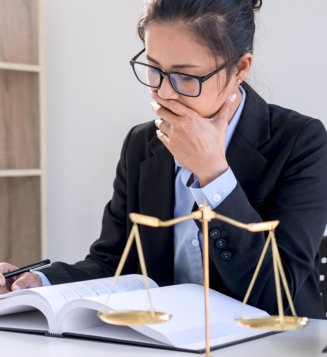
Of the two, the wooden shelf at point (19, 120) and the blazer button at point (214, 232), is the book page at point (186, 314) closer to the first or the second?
the blazer button at point (214, 232)

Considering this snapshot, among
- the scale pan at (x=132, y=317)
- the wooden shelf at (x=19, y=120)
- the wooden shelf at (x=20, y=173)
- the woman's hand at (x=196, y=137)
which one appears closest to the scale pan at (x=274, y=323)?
the scale pan at (x=132, y=317)

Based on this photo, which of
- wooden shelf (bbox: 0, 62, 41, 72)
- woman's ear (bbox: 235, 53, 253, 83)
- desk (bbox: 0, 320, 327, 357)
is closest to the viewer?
desk (bbox: 0, 320, 327, 357)

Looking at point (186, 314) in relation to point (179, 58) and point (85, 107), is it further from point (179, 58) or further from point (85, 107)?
point (85, 107)

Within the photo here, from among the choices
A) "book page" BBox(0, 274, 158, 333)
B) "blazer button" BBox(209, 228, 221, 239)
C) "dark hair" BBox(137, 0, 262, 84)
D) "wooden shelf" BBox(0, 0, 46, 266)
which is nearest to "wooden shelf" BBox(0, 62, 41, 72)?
"wooden shelf" BBox(0, 0, 46, 266)

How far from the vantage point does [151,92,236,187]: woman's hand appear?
1311 mm

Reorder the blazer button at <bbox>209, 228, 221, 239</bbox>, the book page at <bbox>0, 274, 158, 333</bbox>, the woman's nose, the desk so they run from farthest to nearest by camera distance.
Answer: the woman's nose < the blazer button at <bbox>209, 228, 221, 239</bbox> < the book page at <bbox>0, 274, 158, 333</bbox> < the desk

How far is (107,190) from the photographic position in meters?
3.24

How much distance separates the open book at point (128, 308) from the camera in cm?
103

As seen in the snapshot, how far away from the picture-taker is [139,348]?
3.37 ft

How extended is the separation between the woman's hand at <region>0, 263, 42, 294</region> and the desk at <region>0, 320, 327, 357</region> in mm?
309

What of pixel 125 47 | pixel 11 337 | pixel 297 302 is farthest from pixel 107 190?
pixel 11 337

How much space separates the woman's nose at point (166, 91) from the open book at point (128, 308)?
0.37 meters

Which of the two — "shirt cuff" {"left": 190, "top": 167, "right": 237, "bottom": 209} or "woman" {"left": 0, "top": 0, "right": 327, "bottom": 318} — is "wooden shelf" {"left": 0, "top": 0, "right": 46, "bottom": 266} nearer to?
"woman" {"left": 0, "top": 0, "right": 327, "bottom": 318}

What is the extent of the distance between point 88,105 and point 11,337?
2184mm
